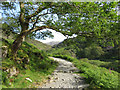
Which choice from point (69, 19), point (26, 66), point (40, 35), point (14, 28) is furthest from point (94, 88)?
point (14, 28)

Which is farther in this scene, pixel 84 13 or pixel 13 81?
pixel 84 13

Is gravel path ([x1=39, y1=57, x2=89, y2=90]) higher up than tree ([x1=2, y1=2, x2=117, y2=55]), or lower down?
lower down

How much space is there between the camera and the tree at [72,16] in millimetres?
6036

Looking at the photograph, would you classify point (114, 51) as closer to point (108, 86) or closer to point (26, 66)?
point (108, 86)

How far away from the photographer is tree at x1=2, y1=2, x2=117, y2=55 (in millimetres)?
6036

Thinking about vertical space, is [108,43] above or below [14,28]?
below

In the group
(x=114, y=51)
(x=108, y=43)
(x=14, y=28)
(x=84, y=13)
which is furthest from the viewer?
(x=114, y=51)

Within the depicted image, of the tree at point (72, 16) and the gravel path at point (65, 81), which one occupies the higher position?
the tree at point (72, 16)

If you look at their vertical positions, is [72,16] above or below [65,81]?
above

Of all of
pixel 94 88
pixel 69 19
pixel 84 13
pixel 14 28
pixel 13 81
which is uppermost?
pixel 84 13

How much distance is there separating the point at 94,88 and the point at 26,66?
595cm

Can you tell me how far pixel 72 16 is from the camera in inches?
274

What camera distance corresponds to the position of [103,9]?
6.18 metres

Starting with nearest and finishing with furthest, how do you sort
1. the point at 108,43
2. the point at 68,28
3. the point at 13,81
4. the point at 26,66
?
1. the point at 13,81
2. the point at 68,28
3. the point at 108,43
4. the point at 26,66
